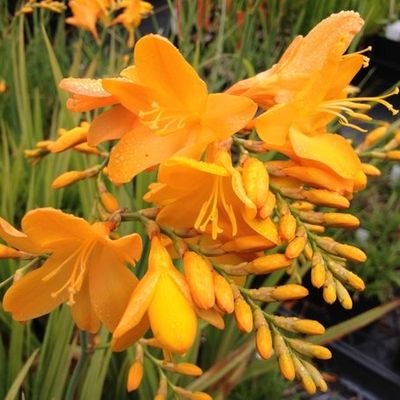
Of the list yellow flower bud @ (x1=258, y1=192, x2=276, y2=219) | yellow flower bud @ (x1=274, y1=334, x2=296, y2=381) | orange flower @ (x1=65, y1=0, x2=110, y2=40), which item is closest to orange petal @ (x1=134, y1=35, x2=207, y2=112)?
yellow flower bud @ (x1=258, y1=192, x2=276, y2=219)

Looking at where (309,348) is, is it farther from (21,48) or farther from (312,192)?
(21,48)

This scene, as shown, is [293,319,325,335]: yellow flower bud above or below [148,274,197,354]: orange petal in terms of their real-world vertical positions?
below

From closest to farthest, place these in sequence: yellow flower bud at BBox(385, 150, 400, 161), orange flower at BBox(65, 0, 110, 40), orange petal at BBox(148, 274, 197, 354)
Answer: orange petal at BBox(148, 274, 197, 354)
yellow flower bud at BBox(385, 150, 400, 161)
orange flower at BBox(65, 0, 110, 40)

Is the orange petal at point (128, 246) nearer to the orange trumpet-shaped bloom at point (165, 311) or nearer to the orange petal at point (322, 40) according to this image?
the orange trumpet-shaped bloom at point (165, 311)

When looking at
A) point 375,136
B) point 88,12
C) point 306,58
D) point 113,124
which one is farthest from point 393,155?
point 88,12

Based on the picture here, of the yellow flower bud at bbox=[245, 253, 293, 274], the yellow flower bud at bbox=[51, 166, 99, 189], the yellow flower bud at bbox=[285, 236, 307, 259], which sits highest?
the yellow flower bud at bbox=[285, 236, 307, 259]

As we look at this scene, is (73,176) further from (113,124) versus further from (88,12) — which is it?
(88,12)

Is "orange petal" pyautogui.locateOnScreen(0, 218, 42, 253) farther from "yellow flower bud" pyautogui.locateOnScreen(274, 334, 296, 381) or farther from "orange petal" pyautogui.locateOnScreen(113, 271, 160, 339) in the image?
"yellow flower bud" pyautogui.locateOnScreen(274, 334, 296, 381)
